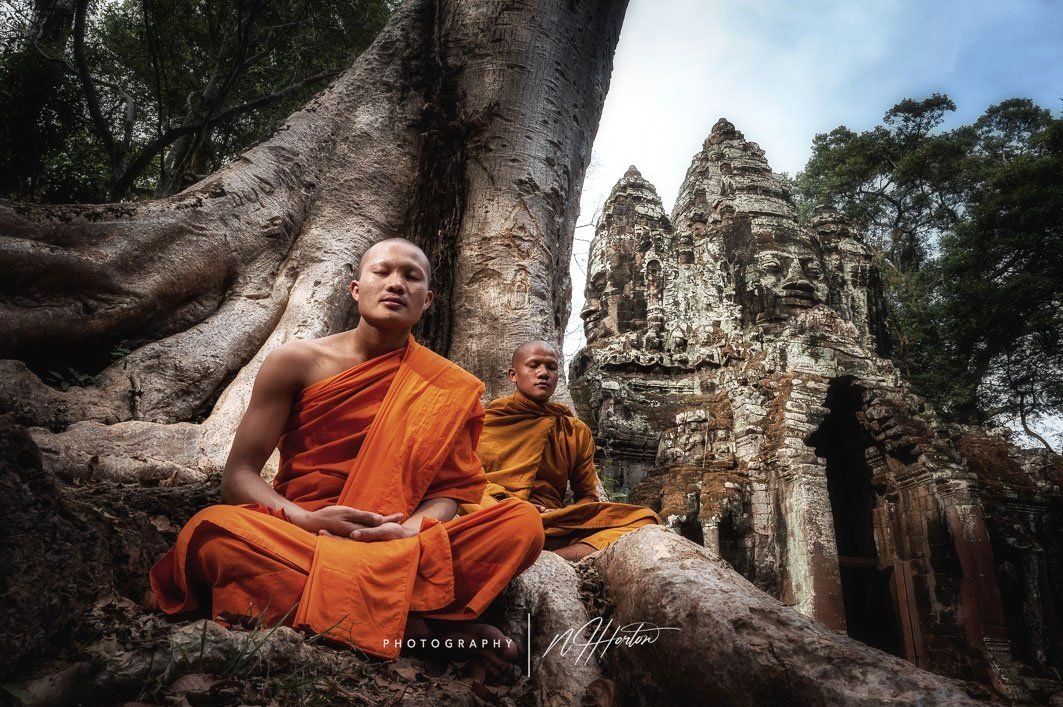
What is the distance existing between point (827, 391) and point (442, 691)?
9.83m

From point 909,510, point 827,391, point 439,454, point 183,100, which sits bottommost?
point 439,454

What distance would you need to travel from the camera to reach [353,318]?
3887 millimetres

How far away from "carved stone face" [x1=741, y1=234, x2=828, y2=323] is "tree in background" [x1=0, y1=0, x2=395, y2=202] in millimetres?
8318

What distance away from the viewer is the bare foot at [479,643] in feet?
5.92

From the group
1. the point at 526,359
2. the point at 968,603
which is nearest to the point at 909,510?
the point at 968,603

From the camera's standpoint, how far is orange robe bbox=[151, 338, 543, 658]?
1.63 metres

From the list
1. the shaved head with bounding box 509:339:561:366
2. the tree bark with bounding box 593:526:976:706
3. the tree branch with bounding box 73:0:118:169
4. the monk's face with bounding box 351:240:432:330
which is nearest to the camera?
the tree bark with bounding box 593:526:976:706

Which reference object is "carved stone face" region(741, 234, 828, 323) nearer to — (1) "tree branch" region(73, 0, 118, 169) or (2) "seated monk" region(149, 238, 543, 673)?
(1) "tree branch" region(73, 0, 118, 169)

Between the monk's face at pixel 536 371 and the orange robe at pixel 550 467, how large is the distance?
59mm

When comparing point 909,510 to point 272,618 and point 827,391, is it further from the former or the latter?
point 272,618

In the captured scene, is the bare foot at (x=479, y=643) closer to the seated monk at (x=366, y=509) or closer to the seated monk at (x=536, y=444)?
the seated monk at (x=366, y=509)

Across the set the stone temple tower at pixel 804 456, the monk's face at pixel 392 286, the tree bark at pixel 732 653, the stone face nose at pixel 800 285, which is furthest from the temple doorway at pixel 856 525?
the monk's face at pixel 392 286

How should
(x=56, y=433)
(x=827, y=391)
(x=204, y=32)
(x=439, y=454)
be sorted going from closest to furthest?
(x=439, y=454), (x=56, y=433), (x=204, y=32), (x=827, y=391)

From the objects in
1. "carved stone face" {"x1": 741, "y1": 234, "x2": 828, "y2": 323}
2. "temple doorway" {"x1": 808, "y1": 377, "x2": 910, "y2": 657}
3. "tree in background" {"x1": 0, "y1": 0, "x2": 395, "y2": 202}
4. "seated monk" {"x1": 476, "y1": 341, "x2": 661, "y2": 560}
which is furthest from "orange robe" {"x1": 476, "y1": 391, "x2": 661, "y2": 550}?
"carved stone face" {"x1": 741, "y1": 234, "x2": 828, "y2": 323}
